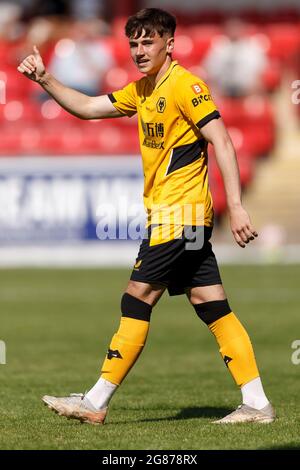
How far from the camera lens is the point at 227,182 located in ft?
19.3

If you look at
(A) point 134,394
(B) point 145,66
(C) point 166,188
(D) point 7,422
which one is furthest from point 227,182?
(A) point 134,394

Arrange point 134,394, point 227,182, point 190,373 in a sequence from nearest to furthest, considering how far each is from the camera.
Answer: point 227,182, point 134,394, point 190,373

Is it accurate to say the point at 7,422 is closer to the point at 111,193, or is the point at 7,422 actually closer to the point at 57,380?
the point at 57,380

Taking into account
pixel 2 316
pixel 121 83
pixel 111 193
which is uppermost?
pixel 121 83

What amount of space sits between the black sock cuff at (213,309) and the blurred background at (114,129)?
11321mm

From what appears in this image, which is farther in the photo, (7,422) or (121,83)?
(121,83)

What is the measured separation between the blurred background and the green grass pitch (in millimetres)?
1565

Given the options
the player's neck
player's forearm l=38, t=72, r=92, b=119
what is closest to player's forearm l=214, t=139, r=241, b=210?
the player's neck

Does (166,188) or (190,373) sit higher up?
(166,188)

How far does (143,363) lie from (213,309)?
341 cm

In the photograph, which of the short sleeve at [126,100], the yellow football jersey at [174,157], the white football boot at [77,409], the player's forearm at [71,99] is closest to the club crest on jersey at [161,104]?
the yellow football jersey at [174,157]

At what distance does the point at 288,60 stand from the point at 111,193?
18.6ft

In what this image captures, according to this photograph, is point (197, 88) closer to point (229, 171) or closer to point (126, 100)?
Answer: point (229, 171)

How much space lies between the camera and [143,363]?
952cm
